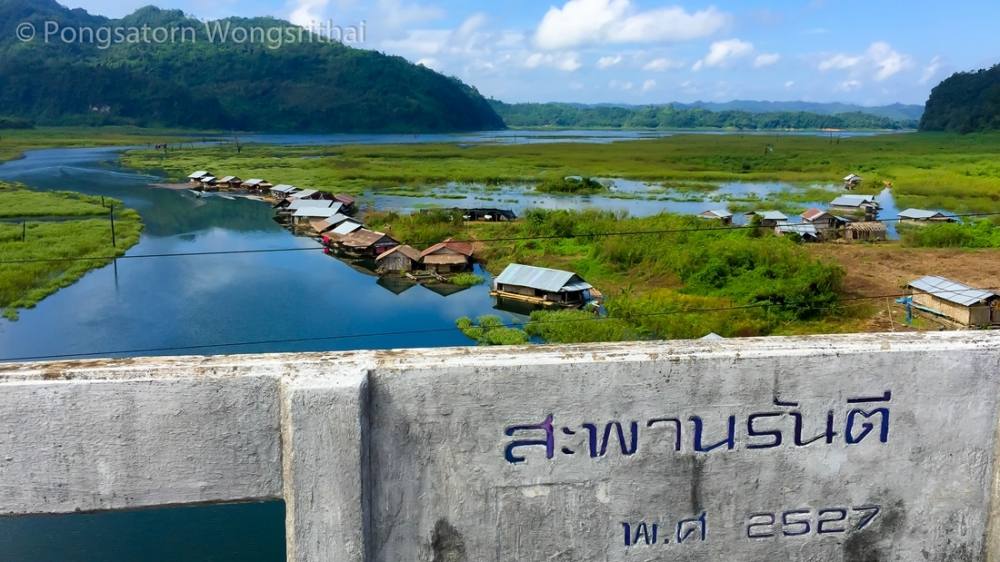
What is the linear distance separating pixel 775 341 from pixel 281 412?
2.28 m

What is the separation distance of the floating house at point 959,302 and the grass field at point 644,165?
19656mm

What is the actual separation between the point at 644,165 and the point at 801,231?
108ft

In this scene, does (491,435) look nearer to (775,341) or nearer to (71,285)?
(775,341)

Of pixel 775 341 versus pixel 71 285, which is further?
pixel 71 285

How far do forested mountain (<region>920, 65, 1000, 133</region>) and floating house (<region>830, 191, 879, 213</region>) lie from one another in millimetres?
50936

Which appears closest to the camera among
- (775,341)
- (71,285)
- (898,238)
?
(775,341)

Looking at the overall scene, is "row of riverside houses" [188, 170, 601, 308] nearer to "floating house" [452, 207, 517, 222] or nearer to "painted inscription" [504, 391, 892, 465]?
"floating house" [452, 207, 517, 222]

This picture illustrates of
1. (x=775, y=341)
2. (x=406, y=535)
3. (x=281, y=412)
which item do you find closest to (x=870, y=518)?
(x=775, y=341)

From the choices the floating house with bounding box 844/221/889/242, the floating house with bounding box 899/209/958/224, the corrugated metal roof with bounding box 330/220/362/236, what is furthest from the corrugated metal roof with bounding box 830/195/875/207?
the corrugated metal roof with bounding box 330/220/362/236

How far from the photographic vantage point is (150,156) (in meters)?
64.1

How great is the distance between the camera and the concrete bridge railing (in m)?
3.18

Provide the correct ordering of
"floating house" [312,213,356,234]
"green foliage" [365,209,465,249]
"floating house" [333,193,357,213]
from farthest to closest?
"floating house" [333,193,357,213] < "floating house" [312,213,356,234] < "green foliage" [365,209,465,249]

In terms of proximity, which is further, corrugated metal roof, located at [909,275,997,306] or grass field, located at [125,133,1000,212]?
grass field, located at [125,133,1000,212]

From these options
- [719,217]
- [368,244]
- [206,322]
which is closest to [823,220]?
[719,217]
